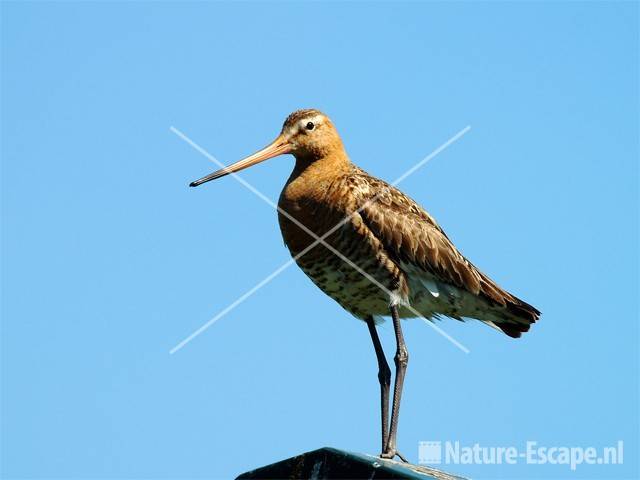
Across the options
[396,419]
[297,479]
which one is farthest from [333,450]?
[396,419]

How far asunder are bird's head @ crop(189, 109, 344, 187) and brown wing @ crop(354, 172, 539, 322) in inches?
19.7

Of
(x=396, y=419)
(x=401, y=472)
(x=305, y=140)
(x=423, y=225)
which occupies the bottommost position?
(x=401, y=472)

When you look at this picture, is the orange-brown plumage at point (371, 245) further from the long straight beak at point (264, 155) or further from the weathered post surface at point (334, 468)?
the weathered post surface at point (334, 468)

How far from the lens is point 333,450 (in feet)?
20.1

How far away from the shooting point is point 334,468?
240 inches

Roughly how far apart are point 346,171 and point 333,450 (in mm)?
5337

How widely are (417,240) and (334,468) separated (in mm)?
5047

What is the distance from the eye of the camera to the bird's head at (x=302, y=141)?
11.3 m

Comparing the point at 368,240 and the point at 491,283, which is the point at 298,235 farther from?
the point at 491,283

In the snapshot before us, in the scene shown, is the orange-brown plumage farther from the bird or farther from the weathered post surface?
the weathered post surface

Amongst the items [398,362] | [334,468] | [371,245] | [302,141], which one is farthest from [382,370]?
[334,468]

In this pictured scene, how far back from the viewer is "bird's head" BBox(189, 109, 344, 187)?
37.1 feet

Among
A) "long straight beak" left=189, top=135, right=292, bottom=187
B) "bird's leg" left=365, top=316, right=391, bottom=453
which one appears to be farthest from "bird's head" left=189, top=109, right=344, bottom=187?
"bird's leg" left=365, top=316, right=391, bottom=453

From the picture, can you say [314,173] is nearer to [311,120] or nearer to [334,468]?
[311,120]
